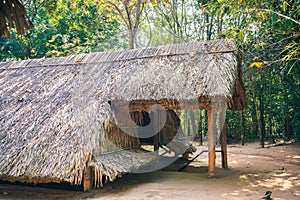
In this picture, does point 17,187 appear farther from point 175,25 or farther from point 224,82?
point 175,25

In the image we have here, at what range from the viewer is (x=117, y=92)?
604 cm

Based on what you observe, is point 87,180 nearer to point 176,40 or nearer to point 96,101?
point 96,101

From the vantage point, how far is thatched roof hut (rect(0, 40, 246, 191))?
5.18m

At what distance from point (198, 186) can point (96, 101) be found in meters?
2.36

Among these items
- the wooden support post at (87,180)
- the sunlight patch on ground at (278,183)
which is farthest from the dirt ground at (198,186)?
the wooden support post at (87,180)

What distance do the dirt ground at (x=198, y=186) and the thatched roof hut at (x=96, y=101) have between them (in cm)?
35

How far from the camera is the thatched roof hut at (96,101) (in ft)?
17.0

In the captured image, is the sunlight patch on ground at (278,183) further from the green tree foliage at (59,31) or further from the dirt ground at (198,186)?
the green tree foliage at (59,31)

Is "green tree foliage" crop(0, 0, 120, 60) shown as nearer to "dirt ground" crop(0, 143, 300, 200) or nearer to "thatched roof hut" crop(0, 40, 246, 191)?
"thatched roof hut" crop(0, 40, 246, 191)

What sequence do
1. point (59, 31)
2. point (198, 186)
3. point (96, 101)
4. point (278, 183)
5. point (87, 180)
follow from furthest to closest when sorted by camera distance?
point (59, 31)
point (96, 101)
point (278, 183)
point (198, 186)
point (87, 180)

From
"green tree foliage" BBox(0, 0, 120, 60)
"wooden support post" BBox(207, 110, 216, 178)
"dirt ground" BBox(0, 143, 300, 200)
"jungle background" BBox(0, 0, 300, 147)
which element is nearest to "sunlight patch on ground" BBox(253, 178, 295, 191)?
"dirt ground" BBox(0, 143, 300, 200)

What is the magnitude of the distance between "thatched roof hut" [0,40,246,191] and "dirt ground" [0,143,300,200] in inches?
13.6

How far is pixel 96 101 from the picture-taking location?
19.4ft


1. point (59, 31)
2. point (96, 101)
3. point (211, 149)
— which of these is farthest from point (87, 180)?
point (59, 31)
